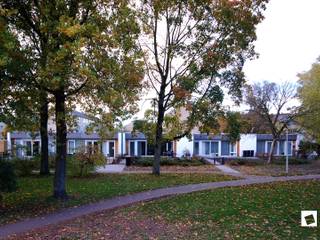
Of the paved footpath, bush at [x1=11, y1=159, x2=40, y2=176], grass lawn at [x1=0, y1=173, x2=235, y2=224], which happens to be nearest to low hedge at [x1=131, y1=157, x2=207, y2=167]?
bush at [x1=11, y1=159, x2=40, y2=176]

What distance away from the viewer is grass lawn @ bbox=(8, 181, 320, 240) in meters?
10.2

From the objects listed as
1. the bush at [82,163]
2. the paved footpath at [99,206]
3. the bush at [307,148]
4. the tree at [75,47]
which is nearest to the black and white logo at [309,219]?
the paved footpath at [99,206]

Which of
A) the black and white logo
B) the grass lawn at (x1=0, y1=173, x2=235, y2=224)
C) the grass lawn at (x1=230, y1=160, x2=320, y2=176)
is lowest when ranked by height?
the grass lawn at (x1=230, y1=160, x2=320, y2=176)

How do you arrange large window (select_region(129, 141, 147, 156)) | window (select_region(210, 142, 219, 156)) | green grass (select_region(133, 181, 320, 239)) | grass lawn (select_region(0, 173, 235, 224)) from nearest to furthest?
green grass (select_region(133, 181, 320, 239))
grass lawn (select_region(0, 173, 235, 224))
large window (select_region(129, 141, 147, 156))
window (select_region(210, 142, 219, 156))

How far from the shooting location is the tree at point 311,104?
40.0 meters

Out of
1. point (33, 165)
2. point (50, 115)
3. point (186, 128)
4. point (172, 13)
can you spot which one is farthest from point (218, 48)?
point (33, 165)

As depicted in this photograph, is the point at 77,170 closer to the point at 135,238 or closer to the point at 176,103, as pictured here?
the point at 176,103

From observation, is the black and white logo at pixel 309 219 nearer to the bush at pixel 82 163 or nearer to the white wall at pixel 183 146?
the bush at pixel 82 163

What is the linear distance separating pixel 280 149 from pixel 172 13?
3370 centimetres

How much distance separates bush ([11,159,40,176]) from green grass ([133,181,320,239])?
13.8 m

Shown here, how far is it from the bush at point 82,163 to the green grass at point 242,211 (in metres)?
10.7

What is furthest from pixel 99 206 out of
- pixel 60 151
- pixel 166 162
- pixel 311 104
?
pixel 311 104

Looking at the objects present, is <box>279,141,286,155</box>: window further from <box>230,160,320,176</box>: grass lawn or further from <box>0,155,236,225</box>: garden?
<box>0,155,236,225</box>: garden

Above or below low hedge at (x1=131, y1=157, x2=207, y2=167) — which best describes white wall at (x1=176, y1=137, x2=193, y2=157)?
above
